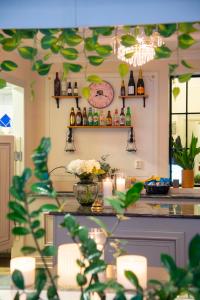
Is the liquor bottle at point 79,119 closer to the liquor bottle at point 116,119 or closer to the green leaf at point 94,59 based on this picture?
the liquor bottle at point 116,119

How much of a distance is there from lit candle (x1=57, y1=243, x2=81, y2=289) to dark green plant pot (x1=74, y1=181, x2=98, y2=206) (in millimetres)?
1955

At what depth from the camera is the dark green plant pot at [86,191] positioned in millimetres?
3338

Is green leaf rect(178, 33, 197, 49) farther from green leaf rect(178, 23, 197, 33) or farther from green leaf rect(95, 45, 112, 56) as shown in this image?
green leaf rect(95, 45, 112, 56)

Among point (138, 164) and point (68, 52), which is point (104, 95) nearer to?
point (138, 164)

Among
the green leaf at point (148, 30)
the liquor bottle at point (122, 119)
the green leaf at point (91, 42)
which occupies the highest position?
the liquor bottle at point (122, 119)

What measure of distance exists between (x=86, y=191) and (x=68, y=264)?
2032 millimetres

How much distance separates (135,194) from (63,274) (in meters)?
0.88

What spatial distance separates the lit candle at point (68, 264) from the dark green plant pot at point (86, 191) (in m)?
1.95

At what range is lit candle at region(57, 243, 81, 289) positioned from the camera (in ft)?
4.24

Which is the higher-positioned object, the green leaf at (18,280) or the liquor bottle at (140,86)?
the liquor bottle at (140,86)

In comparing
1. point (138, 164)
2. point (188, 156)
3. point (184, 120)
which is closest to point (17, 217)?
point (188, 156)

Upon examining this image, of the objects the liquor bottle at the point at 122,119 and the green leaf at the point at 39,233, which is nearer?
the green leaf at the point at 39,233

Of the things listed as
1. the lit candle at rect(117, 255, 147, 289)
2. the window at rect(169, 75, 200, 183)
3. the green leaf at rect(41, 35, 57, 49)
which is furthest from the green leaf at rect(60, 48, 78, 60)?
the window at rect(169, 75, 200, 183)

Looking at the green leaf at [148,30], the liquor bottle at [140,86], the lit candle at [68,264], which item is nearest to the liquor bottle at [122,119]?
the liquor bottle at [140,86]
